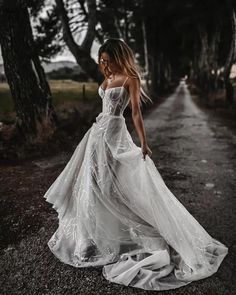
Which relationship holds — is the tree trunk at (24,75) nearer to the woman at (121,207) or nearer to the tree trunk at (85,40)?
the woman at (121,207)

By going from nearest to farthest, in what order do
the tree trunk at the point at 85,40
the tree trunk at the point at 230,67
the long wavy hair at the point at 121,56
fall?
the long wavy hair at the point at 121,56 < the tree trunk at the point at 85,40 < the tree trunk at the point at 230,67

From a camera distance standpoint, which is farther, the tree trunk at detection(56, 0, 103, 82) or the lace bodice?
the tree trunk at detection(56, 0, 103, 82)

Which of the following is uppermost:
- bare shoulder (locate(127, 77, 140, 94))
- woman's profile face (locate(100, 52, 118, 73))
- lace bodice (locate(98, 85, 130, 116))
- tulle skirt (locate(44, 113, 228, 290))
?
woman's profile face (locate(100, 52, 118, 73))

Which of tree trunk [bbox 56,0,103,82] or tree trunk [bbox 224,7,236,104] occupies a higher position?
tree trunk [bbox 56,0,103,82]

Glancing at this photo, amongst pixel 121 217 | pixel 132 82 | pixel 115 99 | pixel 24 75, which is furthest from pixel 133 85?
pixel 24 75

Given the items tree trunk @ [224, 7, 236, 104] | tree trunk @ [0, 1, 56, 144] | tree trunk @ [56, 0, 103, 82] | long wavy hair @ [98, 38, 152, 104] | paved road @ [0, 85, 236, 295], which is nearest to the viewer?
paved road @ [0, 85, 236, 295]

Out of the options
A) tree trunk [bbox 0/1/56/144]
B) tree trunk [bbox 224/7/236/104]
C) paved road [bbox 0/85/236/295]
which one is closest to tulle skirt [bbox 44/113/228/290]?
paved road [bbox 0/85/236/295]

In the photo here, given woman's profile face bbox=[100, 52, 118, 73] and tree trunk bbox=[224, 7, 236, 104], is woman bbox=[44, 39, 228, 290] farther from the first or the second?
tree trunk bbox=[224, 7, 236, 104]

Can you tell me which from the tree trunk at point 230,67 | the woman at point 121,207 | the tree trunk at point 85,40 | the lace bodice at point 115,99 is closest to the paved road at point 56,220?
the woman at point 121,207

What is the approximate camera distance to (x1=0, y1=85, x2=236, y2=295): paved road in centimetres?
309

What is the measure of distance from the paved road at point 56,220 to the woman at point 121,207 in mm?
215

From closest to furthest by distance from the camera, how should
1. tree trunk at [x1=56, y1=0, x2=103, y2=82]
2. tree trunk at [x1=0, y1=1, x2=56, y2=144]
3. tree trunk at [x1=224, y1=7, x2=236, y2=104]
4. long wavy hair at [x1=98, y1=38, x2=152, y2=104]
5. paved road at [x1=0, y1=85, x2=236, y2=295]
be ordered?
paved road at [x1=0, y1=85, x2=236, y2=295] → long wavy hair at [x1=98, y1=38, x2=152, y2=104] → tree trunk at [x1=0, y1=1, x2=56, y2=144] → tree trunk at [x1=56, y1=0, x2=103, y2=82] → tree trunk at [x1=224, y1=7, x2=236, y2=104]

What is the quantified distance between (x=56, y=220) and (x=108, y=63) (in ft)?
7.84

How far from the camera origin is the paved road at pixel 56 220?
309 centimetres
